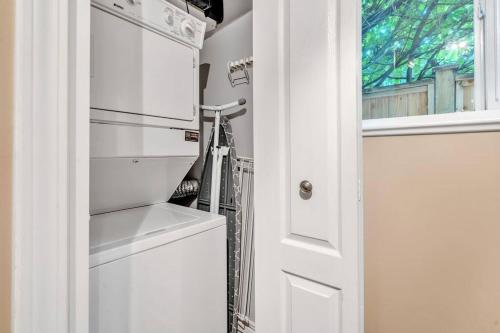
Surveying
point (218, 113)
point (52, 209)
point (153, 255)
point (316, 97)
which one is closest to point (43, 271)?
point (52, 209)

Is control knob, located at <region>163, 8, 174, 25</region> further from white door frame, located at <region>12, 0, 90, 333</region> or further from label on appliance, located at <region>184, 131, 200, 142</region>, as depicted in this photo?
white door frame, located at <region>12, 0, 90, 333</region>

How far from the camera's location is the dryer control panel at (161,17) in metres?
1.20

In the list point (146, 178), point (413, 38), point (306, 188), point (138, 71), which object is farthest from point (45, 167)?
point (413, 38)

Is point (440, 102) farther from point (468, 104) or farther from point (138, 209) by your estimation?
point (138, 209)

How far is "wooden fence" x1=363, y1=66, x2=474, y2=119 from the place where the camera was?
120 centimetres

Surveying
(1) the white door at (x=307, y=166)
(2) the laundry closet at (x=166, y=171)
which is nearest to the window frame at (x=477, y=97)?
(1) the white door at (x=307, y=166)

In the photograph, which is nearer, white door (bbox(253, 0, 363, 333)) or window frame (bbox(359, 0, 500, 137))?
white door (bbox(253, 0, 363, 333))

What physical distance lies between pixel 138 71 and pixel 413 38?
1.42 m

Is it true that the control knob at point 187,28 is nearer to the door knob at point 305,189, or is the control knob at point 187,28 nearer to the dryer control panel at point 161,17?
the dryer control panel at point 161,17

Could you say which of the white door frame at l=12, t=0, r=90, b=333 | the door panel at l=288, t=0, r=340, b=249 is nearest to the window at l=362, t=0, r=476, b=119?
the door panel at l=288, t=0, r=340, b=249

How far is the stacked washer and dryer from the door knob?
65cm

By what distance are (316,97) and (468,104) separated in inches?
33.1

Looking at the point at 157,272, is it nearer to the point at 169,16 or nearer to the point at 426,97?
the point at 169,16

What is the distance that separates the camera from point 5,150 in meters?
0.51
